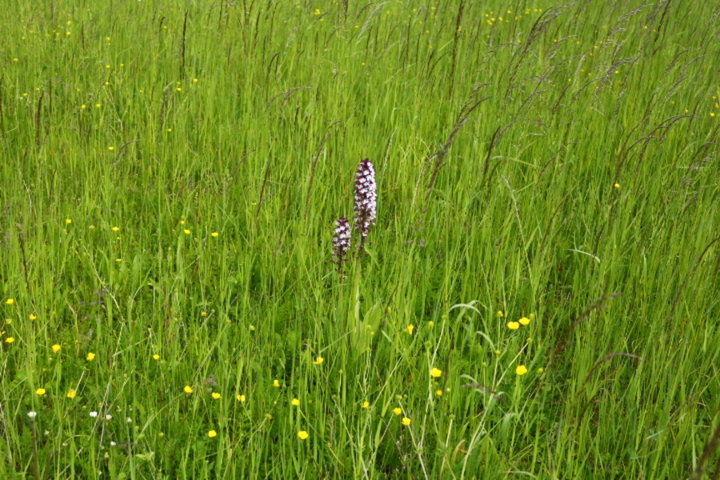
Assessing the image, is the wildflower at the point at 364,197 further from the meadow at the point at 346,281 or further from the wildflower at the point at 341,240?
the meadow at the point at 346,281

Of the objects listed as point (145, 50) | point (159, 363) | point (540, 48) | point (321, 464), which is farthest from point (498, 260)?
point (145, 50)

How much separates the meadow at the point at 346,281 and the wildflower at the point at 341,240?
0.27 ft

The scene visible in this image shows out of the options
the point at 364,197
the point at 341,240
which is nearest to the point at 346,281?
the point at 341,240

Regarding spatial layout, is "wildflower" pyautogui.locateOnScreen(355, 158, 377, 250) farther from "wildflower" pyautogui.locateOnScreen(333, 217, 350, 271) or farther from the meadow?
the meadow

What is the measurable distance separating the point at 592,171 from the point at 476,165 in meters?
0.60

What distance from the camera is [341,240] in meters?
2.14

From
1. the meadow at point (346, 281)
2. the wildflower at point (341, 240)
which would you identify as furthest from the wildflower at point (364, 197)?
the meadow at point (346, 281)

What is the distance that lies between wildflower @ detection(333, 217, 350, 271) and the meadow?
3.3 inches

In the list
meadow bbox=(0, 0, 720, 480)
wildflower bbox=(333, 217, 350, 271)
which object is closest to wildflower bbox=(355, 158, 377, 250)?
wildflower bbox=(333, 217, 350, 271)

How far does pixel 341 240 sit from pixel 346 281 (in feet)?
0.49

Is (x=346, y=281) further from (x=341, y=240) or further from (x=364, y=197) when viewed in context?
(x=364, y=197)

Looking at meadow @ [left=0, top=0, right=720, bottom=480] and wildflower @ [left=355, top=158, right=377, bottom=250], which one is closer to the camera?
meadow @ [left=0, top=0, right=720, bottom=480]

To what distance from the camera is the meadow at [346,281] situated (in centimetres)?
159

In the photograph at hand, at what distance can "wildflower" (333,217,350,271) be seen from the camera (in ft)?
6.89
